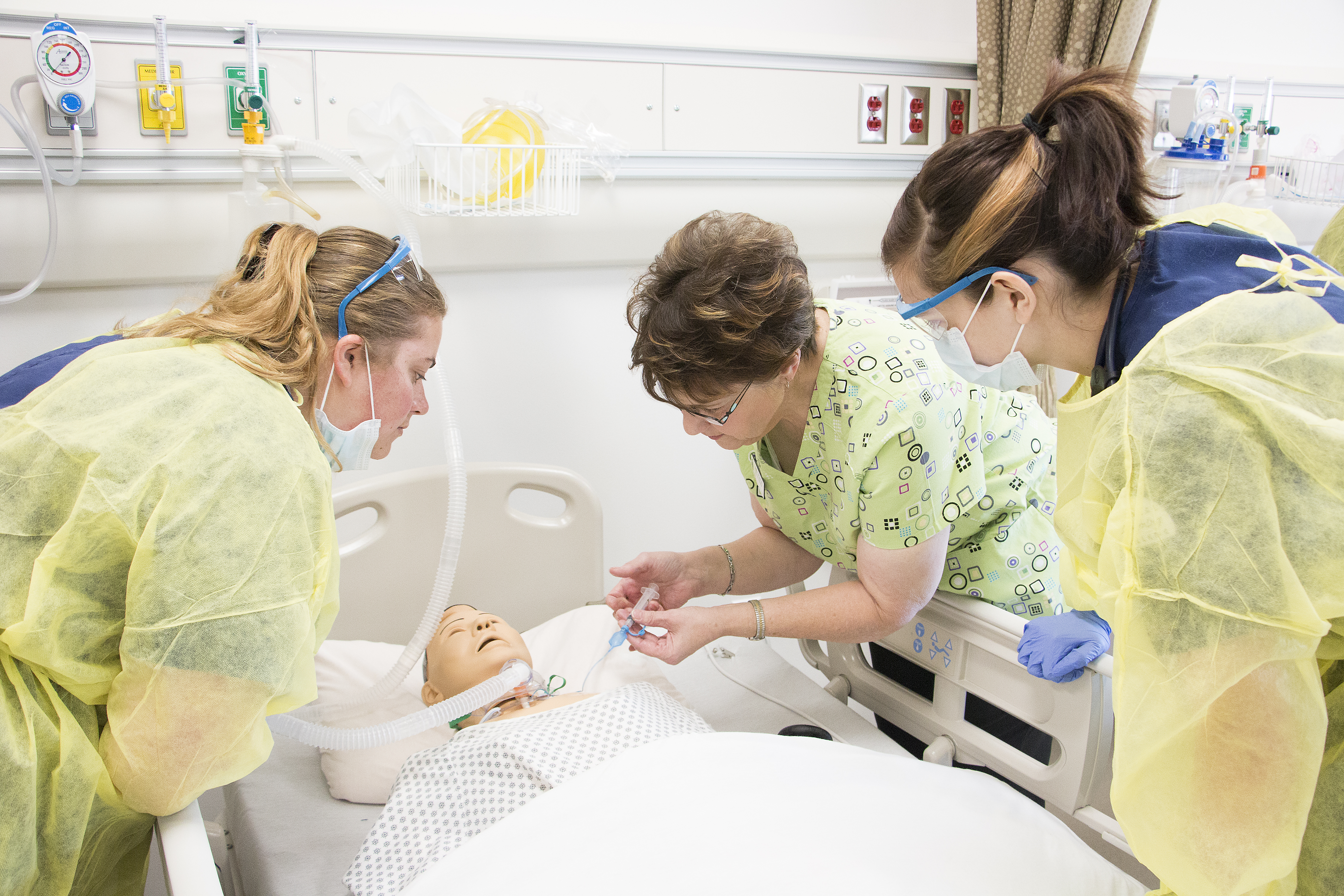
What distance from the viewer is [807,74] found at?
2.37 metres

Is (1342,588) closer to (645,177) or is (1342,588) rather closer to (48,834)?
(48,834)

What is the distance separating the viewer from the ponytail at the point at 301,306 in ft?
4.20

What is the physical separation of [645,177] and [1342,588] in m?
1.74

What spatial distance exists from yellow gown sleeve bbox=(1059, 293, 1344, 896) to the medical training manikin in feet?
2.21

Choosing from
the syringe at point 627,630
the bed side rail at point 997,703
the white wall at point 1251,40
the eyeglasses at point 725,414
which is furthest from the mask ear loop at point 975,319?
the white wall at point 1251,40

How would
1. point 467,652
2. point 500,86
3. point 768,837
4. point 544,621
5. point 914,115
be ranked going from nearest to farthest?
1. point 768,837
2. point 467,652
3. point 500,86
4. point 544,621
5. point 914,115

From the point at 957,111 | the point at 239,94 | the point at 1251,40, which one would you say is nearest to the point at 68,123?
the point at 239,94

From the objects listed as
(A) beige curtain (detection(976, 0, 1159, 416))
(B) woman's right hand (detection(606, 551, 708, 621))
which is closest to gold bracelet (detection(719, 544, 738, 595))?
(B) woman's right hand (detection(606, 551, 708, 621))

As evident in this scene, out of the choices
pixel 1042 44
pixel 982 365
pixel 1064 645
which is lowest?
pixel 1064 645

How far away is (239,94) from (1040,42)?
1905 mm

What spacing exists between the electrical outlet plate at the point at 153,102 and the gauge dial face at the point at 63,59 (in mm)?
107

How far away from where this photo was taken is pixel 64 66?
1.65 m

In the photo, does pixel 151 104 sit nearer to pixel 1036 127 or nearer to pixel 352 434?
pixel 352 434

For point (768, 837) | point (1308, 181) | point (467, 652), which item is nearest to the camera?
point (768, 837)
